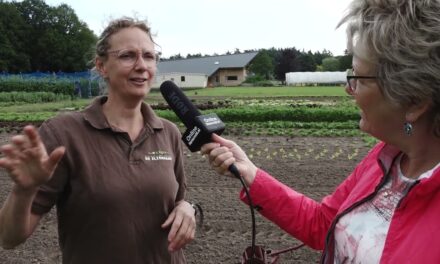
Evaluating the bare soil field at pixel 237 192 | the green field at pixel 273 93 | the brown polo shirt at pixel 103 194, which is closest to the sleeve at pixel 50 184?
the brown polo shirt at pixel 103 194

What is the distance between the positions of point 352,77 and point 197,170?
7980mm

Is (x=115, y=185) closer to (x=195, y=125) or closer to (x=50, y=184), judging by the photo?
(x=50, y=184)

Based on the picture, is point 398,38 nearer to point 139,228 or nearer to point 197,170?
point 139,228

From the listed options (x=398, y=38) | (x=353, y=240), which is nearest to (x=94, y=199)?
(x=353, y=240)

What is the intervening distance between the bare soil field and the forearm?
326 centimetres

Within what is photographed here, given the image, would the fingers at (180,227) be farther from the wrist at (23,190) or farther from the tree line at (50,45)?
the tree line at (50,45)

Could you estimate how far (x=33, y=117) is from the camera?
68.6 feet

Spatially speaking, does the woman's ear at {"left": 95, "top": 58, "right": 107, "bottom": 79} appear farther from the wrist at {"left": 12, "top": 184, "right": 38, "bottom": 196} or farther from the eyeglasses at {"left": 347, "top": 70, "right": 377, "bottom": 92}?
the eyeglasses at {"left": 347, "top": 70, "right": 377, "bottom": 92}

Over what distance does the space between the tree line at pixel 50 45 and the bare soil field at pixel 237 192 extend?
59960 millimetres

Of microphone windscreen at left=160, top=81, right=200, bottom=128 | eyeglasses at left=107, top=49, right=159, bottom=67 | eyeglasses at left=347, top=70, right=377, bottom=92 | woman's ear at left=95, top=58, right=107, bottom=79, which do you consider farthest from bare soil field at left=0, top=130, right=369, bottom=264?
eyeglasses at left=347, top=70, right=377, bottom=92

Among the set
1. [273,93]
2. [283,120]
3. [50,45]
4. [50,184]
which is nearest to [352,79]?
[50,184]

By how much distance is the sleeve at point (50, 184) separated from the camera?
7.55ft

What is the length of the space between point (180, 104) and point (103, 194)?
0.61 metres

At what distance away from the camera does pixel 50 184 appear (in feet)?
7.60
